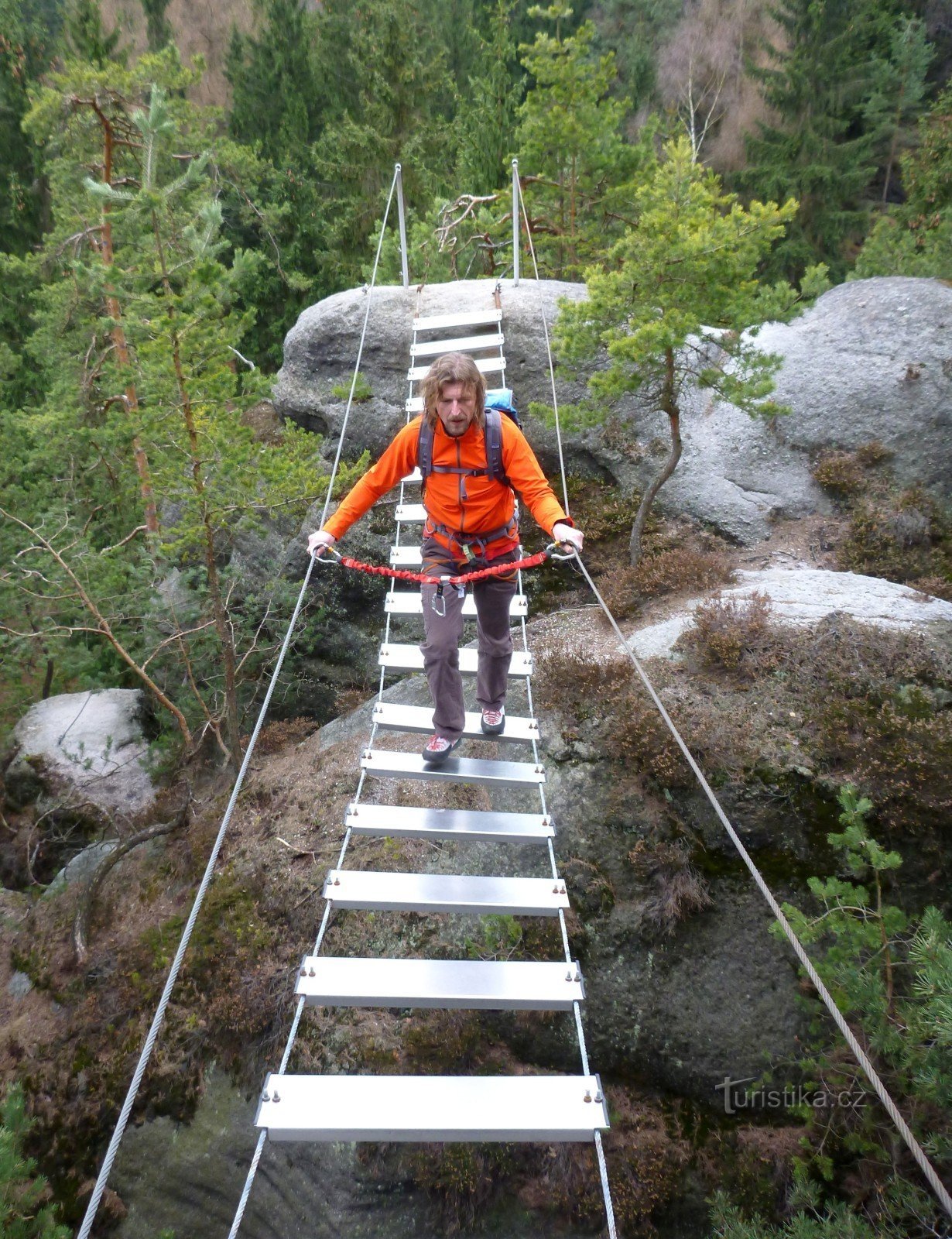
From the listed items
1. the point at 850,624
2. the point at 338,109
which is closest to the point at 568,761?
the point at 850,624

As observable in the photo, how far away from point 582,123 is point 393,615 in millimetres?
8484

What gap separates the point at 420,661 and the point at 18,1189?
13.2 feet

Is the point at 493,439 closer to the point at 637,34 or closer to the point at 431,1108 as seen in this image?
the point at 431,1108

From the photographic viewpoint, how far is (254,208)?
15.7 meters

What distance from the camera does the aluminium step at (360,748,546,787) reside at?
4.70m

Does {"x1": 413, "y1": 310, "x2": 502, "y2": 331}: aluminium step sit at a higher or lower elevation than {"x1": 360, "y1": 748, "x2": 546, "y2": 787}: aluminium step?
higher

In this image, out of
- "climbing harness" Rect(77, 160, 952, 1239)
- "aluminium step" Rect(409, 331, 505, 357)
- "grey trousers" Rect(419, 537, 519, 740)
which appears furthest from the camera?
"aluminium step" Rect(409, 331, 505, 357)

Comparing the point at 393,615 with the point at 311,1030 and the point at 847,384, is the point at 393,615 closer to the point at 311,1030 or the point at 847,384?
the point at 311,1030

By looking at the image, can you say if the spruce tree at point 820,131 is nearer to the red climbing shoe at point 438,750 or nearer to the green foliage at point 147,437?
the green foliage at point 147,437

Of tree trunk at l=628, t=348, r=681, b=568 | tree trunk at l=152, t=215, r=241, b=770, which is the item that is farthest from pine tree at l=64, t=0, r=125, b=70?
tree trunk at l=628, t=348, r=681, b=568

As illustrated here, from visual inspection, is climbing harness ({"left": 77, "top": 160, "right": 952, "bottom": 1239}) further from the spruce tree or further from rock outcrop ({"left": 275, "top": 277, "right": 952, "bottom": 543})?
the spruce tree

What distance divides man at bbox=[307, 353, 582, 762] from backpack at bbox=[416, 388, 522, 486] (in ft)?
0.04

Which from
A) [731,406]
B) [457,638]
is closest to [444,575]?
[457,638]

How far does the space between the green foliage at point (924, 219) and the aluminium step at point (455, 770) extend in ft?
33.1
